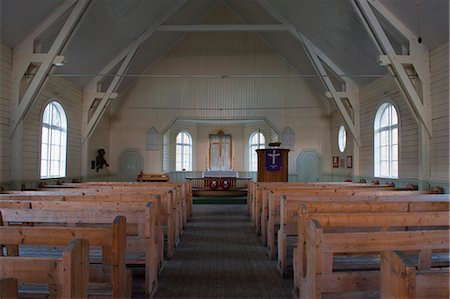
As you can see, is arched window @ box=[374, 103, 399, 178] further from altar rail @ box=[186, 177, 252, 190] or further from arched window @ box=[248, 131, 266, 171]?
arched window @ box=[248, 131, 266, 171]

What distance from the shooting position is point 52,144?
29.1 feet

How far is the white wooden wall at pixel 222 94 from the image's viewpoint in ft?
44.9

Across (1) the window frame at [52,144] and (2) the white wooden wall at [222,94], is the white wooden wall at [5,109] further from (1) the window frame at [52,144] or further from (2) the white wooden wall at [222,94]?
(2) the white wooden wall at [222,94]

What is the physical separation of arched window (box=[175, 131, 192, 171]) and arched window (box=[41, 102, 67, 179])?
6.25 m

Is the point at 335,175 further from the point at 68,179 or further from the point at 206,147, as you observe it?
the point at 68,179

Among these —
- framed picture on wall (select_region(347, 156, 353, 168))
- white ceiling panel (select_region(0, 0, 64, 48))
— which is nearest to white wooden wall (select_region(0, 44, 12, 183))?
white ceiling panel (select_region(0, 0, 64, 48))

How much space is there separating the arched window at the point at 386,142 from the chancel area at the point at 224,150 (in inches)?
2.1

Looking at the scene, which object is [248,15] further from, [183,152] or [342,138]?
[183,152]

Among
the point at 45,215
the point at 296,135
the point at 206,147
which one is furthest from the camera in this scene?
the point at 206,147

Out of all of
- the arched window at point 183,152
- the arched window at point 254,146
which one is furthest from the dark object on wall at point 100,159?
the arched window at point 254,146

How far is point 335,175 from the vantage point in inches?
494

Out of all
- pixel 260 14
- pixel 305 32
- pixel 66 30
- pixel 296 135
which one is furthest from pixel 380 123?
pixel 66 30

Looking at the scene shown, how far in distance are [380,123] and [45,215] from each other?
8501mm

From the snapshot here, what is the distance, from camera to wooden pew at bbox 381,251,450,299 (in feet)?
4.23
